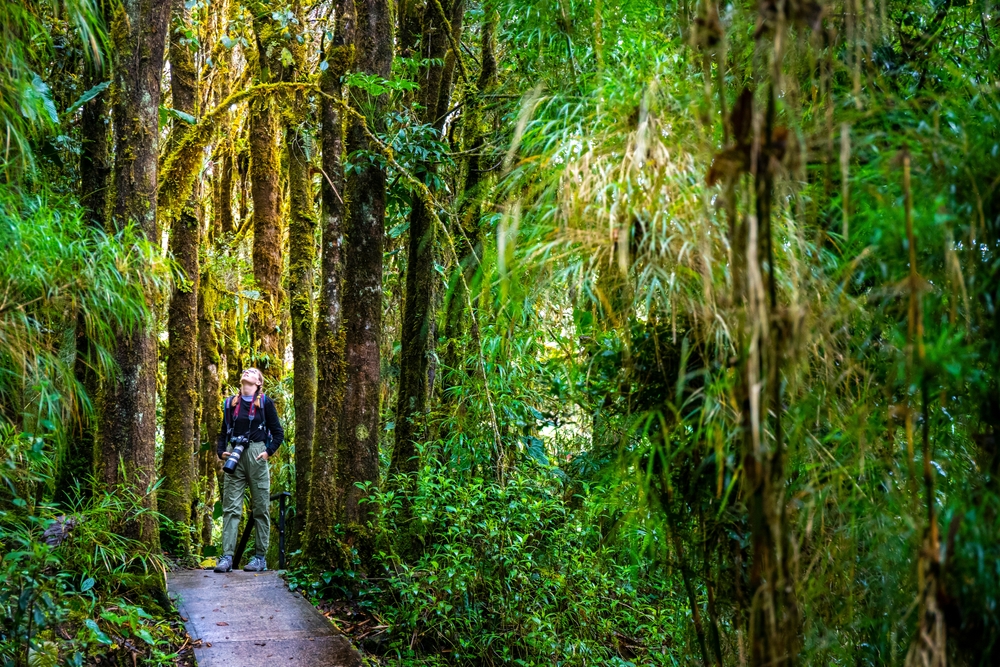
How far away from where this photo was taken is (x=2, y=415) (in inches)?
155

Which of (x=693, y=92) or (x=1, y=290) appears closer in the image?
(x=693, y=92)

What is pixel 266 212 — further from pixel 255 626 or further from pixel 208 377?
pixel 255 626

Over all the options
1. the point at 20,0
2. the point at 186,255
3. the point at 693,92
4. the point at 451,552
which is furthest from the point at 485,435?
the point at 186,255

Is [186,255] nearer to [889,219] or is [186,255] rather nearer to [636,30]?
[636,30]

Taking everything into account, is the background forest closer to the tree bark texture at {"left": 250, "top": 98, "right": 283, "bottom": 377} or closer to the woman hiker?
the woman hiker

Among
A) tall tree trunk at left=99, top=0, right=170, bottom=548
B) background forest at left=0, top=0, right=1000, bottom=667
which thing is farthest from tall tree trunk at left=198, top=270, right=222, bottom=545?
tall tree trunk at left=99, top=0, right=170, bottom=548

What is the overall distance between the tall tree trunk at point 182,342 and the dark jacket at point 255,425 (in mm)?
1848

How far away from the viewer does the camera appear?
7.06 metres

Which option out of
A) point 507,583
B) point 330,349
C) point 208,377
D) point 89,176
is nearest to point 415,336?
point 330,349

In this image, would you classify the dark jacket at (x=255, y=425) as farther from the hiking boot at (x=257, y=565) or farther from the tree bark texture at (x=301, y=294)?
the hiking boot at (x=257, y=565)

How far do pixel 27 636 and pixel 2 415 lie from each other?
1.22m

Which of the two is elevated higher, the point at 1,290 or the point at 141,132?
the point at 141,132

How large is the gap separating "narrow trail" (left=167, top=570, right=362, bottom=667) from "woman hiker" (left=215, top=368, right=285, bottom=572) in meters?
0.97

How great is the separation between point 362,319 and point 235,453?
6.59 ft
